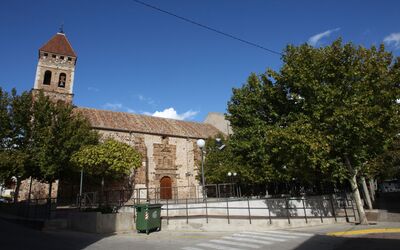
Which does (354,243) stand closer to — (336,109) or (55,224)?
(336,109)

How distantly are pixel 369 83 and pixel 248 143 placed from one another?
8492 mm

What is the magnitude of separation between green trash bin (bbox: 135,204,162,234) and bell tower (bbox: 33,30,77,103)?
2400 centimetres

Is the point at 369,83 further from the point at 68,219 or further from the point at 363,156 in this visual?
the point at 68,219

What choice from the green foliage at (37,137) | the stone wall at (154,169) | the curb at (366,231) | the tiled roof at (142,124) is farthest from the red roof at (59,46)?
the curb at (366,231)

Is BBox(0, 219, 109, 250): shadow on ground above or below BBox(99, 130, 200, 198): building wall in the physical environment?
below

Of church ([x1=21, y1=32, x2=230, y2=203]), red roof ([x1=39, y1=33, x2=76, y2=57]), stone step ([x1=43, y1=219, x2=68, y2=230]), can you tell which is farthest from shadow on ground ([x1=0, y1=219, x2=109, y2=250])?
red roof ([x1=39, y1=33, x2=76, y2=57])

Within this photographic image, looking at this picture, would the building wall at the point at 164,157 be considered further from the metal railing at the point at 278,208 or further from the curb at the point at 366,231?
the curb at the point at 366,231

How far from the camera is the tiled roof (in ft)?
106

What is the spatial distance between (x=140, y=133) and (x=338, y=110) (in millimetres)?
25342

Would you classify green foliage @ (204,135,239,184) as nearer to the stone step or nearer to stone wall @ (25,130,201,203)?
stone wall @ (25,130,201,203)

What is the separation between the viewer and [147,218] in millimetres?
12281

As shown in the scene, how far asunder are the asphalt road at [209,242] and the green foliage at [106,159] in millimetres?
9528

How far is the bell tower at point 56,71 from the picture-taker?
3179cm

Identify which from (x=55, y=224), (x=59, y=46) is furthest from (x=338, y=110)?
(x=59, y=46)
